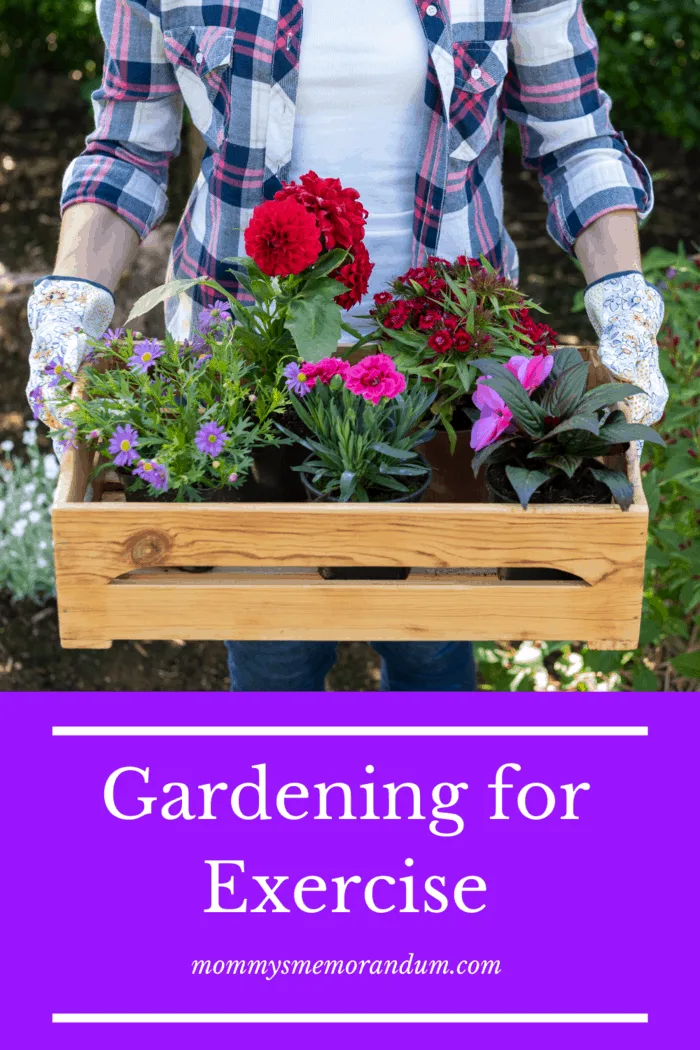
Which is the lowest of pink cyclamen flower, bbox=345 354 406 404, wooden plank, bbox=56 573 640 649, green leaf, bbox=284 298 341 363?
wooden plank, bbox=56 573 640 649

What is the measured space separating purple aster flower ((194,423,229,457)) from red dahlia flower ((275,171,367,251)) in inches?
9.5

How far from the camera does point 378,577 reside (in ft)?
4.66

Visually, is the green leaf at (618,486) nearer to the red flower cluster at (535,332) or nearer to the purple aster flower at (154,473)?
the red flower cluster at (535,332)

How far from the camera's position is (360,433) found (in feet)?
4.44

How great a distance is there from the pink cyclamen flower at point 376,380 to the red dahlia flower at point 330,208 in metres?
0.14

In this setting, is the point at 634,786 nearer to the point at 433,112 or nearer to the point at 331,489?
the point at 331,489

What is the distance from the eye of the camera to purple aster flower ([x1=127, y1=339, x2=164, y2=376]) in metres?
1.38

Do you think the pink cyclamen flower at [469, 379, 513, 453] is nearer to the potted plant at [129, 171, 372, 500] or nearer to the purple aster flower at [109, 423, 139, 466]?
the potted plant at [129, 171, 372, 500]

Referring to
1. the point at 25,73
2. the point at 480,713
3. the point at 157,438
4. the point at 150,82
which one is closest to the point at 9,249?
the point at 25,73

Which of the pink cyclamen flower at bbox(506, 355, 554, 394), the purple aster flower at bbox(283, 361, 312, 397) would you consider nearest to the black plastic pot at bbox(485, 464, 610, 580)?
the pink cyclamen flower at bbox(506, 355, 554, 394)

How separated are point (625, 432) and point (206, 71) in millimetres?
728

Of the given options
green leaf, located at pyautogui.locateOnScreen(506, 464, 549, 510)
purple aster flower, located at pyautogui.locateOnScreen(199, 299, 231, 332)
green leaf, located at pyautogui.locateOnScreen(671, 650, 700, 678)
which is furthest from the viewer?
green leaf, located at pyautogui.locateOnScreen(671, 650, 700, 678)

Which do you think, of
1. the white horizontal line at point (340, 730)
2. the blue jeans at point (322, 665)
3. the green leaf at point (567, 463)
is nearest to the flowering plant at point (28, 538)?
the blue jeans at point (322, 665)

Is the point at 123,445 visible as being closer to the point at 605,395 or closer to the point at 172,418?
the point at 172,418
